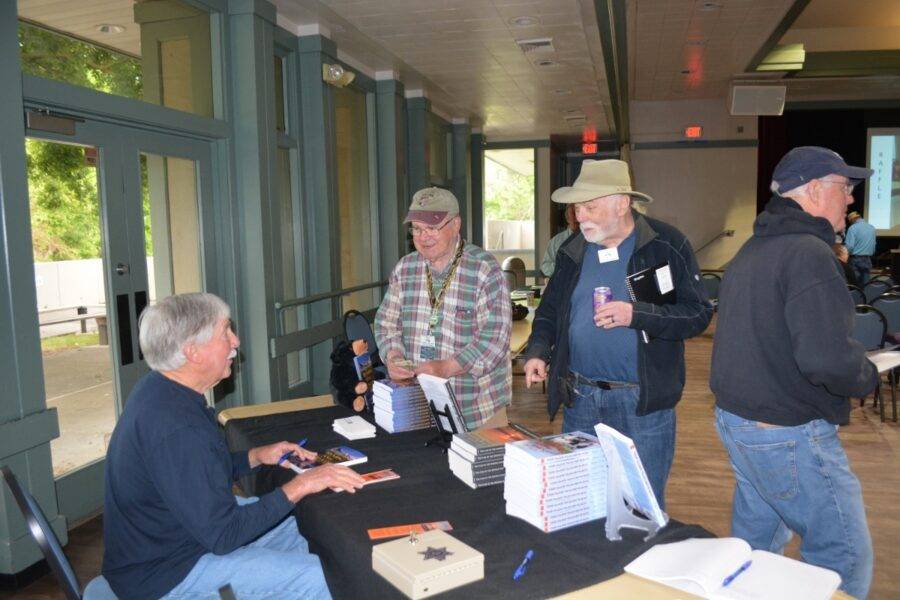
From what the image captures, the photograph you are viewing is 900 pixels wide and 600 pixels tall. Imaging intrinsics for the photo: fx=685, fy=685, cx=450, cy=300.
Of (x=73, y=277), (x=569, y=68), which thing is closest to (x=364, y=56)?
(x=569, y=68)

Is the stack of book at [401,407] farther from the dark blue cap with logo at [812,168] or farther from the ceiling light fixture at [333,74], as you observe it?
the ceiling light fixture at [333,74]

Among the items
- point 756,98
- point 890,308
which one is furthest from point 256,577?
point 756,98

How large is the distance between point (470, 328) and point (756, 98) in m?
8.94

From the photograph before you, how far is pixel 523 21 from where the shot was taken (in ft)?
18.0

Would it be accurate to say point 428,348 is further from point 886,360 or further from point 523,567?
point 886,360

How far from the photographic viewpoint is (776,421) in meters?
1.82

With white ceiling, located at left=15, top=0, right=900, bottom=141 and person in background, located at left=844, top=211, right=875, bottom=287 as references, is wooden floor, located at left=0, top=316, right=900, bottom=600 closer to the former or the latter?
white ceiling, located at left=15, top=0, right=900, bottom=141

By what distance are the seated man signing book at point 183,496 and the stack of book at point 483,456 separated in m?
0.47

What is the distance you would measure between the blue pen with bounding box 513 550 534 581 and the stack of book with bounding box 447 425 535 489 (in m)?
0.40

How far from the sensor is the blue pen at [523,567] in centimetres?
145

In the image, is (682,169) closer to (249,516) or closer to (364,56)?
(364,56)

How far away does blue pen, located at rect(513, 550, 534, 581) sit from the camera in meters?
1.45

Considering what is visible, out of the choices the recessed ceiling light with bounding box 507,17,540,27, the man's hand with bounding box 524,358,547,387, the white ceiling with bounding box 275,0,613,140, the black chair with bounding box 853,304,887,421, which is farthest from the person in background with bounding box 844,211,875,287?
the man's hand with bounding box 524,358,547,387

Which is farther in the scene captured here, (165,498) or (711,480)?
(711,480)
